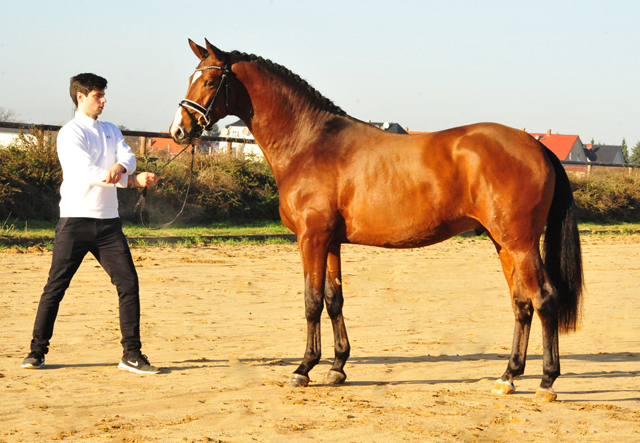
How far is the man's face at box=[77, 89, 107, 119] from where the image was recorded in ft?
16.3

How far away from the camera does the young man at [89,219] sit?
484 centimetres

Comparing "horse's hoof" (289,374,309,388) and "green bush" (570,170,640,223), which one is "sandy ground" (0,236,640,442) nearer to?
"horse's hoof" (289,374,309,388)

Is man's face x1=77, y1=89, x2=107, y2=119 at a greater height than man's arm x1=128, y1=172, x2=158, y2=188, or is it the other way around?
man's face x1=77, y1=89, x2=107, y2=119

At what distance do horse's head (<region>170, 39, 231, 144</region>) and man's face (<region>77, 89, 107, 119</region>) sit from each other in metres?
0.58

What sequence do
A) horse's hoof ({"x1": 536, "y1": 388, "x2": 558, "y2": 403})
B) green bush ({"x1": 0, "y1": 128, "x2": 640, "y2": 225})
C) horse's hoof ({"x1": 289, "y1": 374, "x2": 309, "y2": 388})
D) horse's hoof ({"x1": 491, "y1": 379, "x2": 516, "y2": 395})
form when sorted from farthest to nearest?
green bush ({"x1": 0, "y1": 128, "x2": 640, "y2": 225}) → horse's hoof ({"x1": 289, "y1": 374, "x2": 309, "y2": 388}) → horse's hoof ({"x1": 491, "y1": 379, "x2": 516, "y2": 395}) → horse's hoof ({"x1": 536, "y1": 388, "x2": 558, "y2": 403})

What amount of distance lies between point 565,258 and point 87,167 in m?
3.58

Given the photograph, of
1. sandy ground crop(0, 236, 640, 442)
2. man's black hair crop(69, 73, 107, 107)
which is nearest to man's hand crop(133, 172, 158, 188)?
man's black hair crop(69, 73, 107, 107)

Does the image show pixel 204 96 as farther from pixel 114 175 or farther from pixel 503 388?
pixel 503 388

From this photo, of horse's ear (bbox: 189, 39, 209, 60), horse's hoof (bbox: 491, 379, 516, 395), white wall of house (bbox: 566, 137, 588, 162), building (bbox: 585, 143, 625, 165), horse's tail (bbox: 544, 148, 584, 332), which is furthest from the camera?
building (bbox: 585, 143, 625, 165)

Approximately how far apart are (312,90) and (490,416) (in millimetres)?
2774

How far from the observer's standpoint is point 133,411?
3.98m

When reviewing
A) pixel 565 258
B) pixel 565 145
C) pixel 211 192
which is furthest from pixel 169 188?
pixel 565 145

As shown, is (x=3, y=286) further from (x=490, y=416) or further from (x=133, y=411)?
(x=490, y=416)

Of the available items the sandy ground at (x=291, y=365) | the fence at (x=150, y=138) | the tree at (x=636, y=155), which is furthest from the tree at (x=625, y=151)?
the sandy ground at (x=291, y=365)
